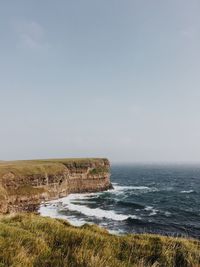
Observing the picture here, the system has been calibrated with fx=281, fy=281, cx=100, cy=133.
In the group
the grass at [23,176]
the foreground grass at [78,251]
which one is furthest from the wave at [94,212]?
the foreground grass at [78,251]

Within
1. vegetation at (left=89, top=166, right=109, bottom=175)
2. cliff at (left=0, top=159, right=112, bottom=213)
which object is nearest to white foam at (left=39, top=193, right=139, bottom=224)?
cliff at (left=0, top=159, right=112, bottom=213)

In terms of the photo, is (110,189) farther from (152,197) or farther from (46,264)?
(46,264)

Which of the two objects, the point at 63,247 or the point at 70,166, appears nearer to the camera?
the point at 63,247

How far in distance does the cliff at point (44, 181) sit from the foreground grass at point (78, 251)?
164 feet

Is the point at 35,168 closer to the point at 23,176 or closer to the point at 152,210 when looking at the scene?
the point at 23,176

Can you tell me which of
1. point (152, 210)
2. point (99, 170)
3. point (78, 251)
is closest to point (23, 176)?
point (152, 210)

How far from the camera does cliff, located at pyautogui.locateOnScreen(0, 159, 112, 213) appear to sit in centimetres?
6956

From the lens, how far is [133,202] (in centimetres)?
7881

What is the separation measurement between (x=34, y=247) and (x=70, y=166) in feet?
318

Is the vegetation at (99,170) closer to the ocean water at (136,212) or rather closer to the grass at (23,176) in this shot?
the grass at (23,176)

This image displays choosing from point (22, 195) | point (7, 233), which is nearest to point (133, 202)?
point (22, 195)

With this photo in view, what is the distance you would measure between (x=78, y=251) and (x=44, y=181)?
250ft

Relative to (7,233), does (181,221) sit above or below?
below

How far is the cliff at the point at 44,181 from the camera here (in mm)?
69562
